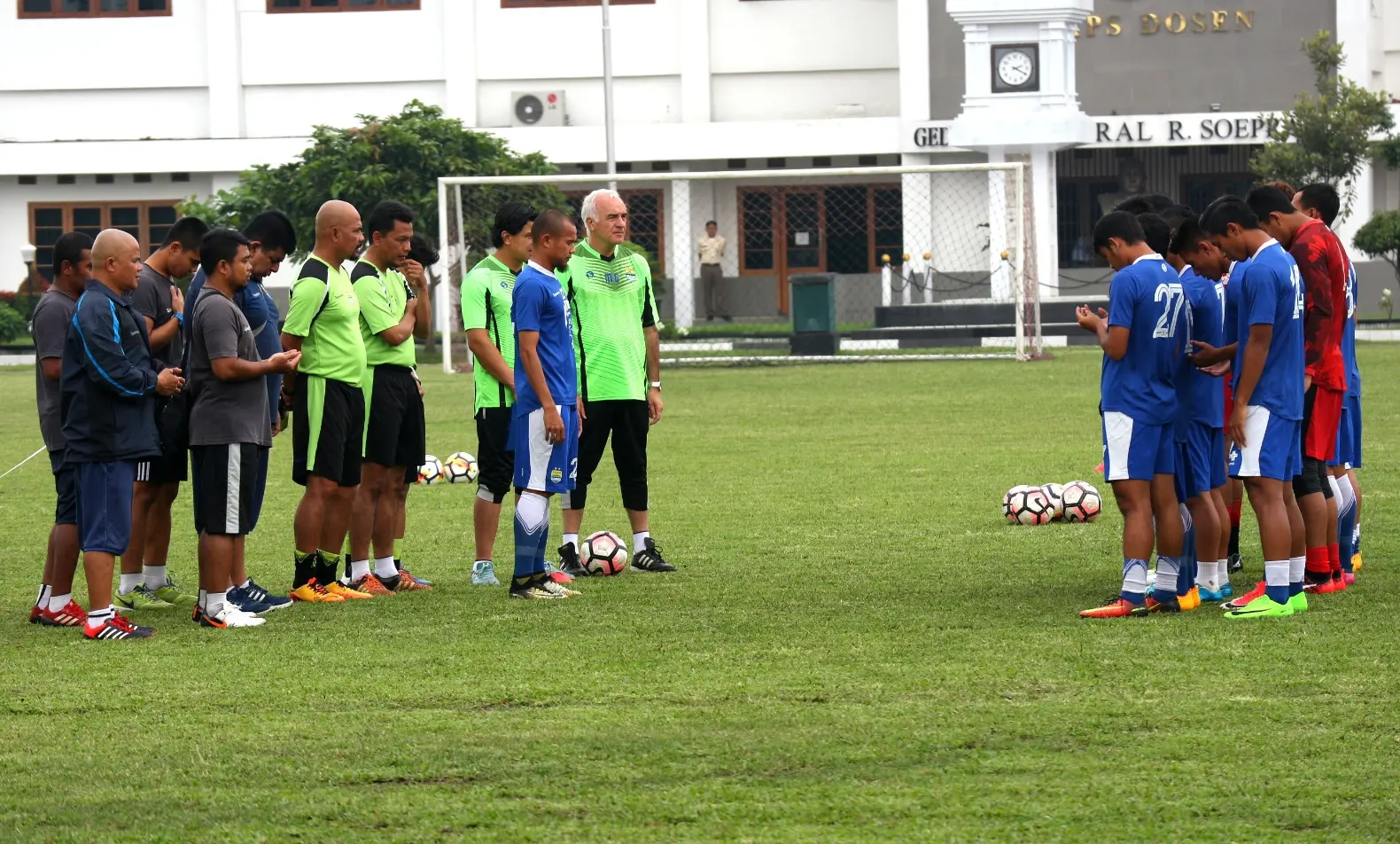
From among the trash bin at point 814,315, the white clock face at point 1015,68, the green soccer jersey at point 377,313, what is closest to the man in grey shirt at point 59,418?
the green soccer jersey at point 377,313

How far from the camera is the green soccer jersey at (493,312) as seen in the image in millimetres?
9031

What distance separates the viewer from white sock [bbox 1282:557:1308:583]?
25.0 feet

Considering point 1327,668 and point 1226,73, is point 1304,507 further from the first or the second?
point 1226,73

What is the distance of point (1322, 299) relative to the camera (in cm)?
791

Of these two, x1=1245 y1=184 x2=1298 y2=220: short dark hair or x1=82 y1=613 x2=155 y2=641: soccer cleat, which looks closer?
x1=82 y1=613 x2=155 y2=641: soccer cleat

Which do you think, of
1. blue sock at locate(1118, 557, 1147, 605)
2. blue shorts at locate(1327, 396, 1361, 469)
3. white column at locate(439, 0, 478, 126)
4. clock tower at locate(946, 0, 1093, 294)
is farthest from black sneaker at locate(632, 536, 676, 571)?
white column at locate(439, 0, 478, 126)

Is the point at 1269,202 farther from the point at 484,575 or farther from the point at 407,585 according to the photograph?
the point at 407,585

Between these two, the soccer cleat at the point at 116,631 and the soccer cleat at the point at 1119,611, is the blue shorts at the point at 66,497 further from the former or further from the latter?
the soccer cleat at the point at 1119,611

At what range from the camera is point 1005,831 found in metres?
4.66

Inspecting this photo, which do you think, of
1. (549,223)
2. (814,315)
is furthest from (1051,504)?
(814,315)

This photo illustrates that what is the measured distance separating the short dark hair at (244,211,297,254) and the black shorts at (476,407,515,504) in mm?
1232

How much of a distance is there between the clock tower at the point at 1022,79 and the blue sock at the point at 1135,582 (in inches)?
1121

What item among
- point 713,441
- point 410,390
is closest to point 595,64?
point 713,441

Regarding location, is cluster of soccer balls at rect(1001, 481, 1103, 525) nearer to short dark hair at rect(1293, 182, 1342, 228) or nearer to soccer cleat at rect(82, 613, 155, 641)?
short dark hair at rect(1293, 182, 1342, 228)
